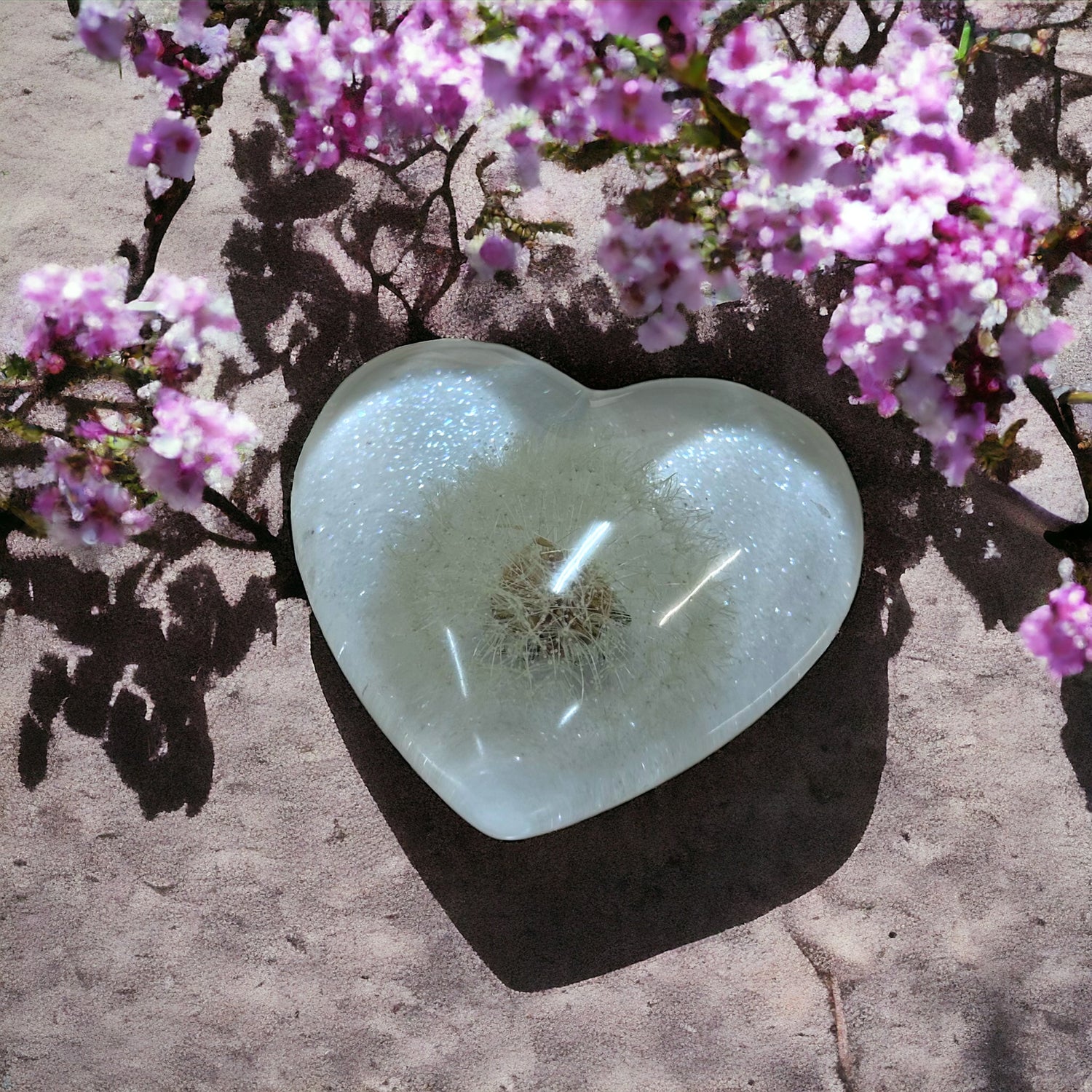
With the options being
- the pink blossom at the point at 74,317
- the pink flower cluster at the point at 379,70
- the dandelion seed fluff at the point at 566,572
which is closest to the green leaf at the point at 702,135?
the pink flower cluster at the point at 379,70

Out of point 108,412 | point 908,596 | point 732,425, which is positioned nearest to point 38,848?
point 108,412

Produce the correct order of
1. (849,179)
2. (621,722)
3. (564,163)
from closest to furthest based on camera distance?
1. (849,179)
2. (621,722)
3. (564,163)

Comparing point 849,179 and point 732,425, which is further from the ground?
point 849,179

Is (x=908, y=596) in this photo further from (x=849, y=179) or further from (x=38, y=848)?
(x=38, y=848)

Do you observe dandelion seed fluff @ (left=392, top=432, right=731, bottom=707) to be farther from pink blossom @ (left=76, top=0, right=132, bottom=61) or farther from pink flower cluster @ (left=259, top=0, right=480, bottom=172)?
pink blossom @ (left=76, top=0, right=132, bottom=61)

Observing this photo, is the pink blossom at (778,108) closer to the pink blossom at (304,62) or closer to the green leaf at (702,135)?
the green leaf at (702,135)

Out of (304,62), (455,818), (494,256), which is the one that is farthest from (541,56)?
(455,818)
